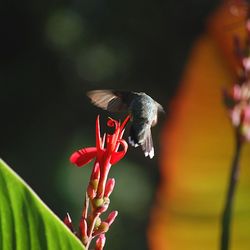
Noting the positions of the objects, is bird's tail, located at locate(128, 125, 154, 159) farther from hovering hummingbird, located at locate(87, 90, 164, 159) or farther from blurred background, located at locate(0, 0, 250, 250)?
blurred background, located at locate(0, 0, 250, 250)

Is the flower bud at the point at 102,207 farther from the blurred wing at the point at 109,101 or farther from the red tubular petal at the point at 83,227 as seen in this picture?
the blurred wing at the point at 109,101

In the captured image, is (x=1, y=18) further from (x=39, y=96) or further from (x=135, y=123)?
(x=135, y=123)

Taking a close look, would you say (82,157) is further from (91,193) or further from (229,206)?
(229,206)

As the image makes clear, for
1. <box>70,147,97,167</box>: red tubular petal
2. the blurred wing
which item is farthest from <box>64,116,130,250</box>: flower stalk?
the blurred wing

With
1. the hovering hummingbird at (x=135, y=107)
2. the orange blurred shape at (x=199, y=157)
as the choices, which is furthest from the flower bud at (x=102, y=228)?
the orange blurred shape at (x=199, y=157)

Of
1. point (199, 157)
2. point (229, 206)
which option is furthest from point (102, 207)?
point (199, 157)
